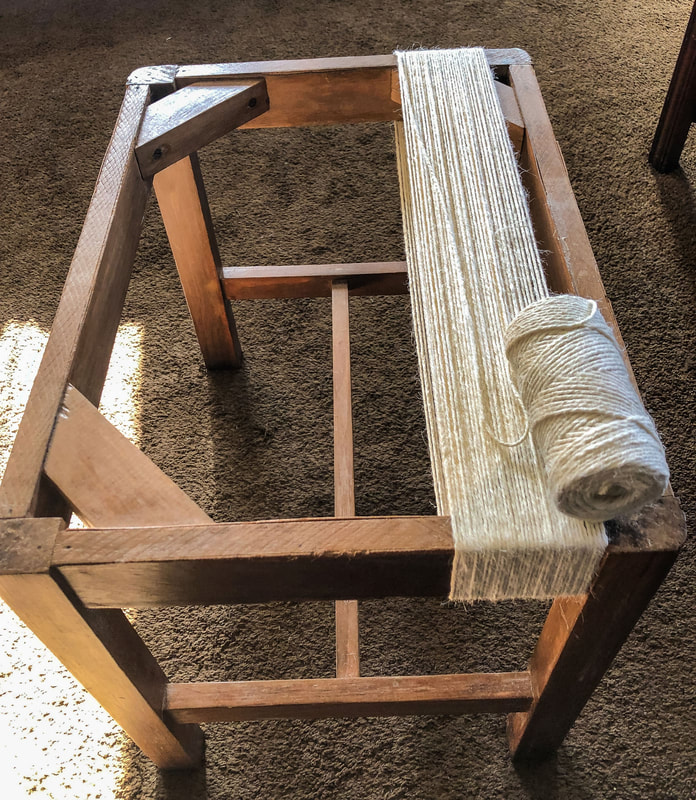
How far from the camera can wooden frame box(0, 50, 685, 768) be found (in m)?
0.52

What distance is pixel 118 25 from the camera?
1912 mm

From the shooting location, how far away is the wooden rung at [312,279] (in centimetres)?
108

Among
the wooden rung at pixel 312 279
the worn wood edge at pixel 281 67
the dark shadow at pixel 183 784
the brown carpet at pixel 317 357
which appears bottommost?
the dark shadow at pixel 183 784

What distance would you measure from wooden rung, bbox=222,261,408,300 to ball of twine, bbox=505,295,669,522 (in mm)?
536

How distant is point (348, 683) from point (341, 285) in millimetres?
567

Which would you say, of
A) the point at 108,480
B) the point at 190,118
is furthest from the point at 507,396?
the point at 190,118

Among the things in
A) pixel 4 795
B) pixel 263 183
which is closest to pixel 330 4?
pixel 263 183

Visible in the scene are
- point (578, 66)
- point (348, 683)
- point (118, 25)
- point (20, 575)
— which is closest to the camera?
point (20, 575)

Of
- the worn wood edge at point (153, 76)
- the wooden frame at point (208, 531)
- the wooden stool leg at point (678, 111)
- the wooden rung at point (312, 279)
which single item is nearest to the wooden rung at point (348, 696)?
the wooden frame at point (208, 531)

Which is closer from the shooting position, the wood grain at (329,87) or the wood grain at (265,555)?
the wood grain at (265,555)

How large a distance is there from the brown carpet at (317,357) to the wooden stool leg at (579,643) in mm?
95

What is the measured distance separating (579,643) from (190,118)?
2.24 ft

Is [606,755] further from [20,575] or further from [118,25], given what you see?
[118,25]

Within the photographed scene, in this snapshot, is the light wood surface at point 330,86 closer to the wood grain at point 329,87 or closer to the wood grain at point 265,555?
the wood grain at point 329,87
